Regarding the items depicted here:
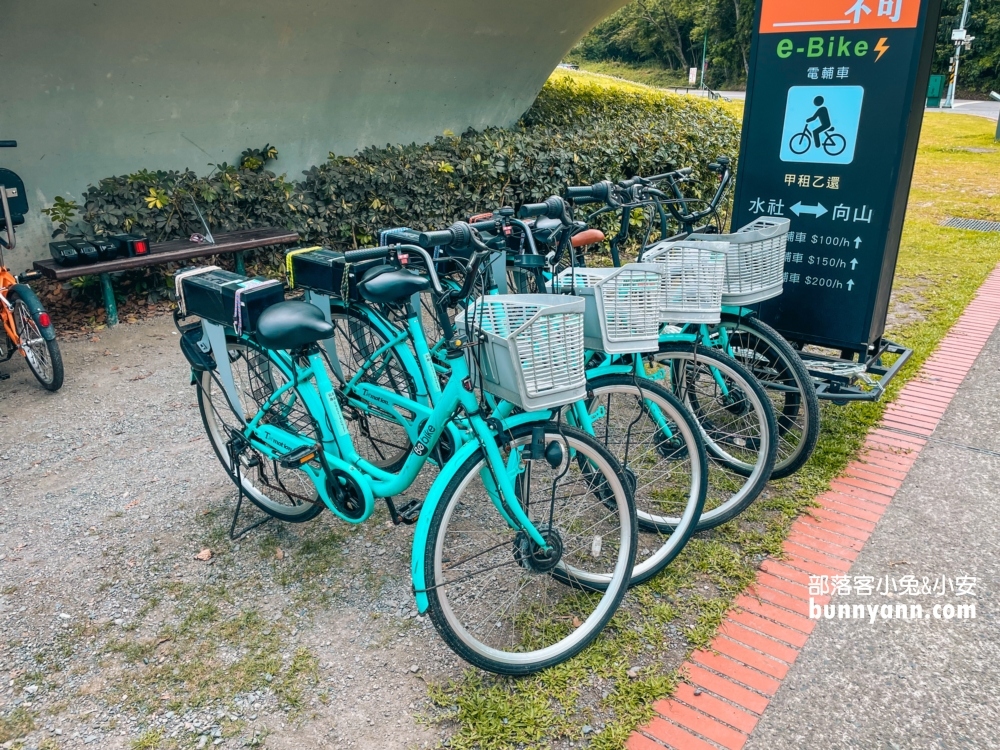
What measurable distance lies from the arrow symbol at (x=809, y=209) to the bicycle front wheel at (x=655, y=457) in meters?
1.62

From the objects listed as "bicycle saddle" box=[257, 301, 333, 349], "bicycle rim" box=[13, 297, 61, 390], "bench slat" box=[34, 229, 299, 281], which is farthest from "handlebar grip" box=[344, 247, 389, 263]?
"bench slat" box=[34, 229, 299, 281]

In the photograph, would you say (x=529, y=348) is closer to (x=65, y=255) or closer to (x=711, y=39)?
(x=65, y=255)

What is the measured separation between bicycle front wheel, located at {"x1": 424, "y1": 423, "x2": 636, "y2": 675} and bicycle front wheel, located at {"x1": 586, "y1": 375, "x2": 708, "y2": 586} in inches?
5.6

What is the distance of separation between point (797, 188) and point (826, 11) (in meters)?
0.85

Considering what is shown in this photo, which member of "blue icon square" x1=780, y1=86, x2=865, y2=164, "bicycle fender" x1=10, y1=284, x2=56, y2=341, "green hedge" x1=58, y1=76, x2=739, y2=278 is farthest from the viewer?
"green hedge" x1=58, y1=76, x2=739, y2=278

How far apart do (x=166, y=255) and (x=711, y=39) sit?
57213 millimetres

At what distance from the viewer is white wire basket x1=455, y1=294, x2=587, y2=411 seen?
226cm

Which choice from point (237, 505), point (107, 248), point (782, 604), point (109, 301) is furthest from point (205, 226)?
point (782, 604)

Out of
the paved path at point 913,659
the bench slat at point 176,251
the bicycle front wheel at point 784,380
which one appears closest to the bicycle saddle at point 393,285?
the bicycle front wheel at point 784,380

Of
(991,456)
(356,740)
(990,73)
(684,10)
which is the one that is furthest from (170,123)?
(684,10)

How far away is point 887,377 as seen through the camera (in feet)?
13.4

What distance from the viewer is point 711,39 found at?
54719 mm

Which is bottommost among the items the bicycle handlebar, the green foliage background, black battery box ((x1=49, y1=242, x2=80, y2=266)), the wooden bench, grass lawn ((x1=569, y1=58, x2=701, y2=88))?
the wooden bench

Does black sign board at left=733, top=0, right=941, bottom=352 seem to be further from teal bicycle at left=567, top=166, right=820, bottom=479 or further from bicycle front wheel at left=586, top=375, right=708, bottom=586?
bicycle front wheel at left=586, top=375, right=708, bottom=586
